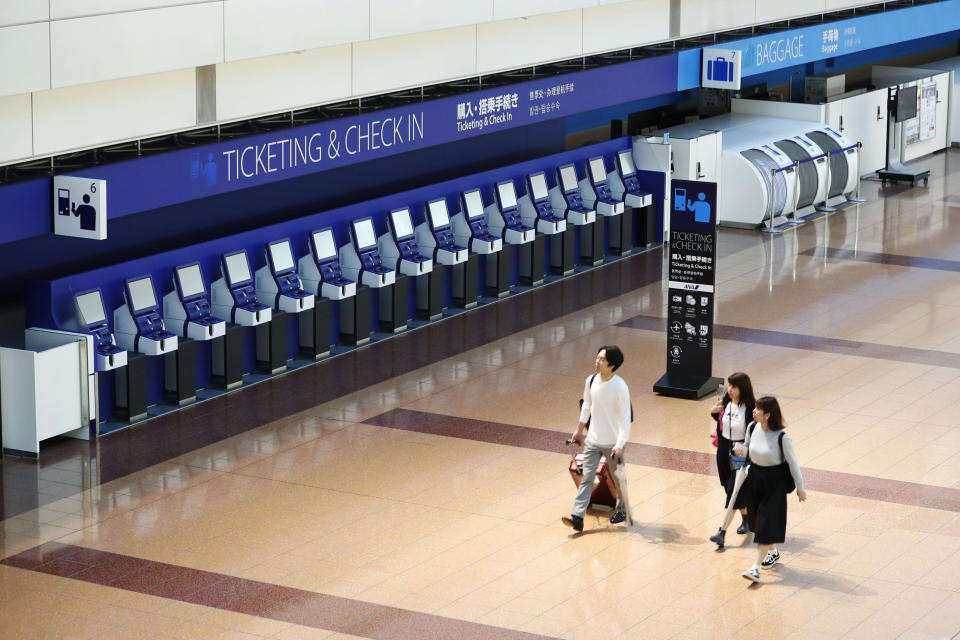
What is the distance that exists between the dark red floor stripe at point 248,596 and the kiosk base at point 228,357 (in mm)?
3977

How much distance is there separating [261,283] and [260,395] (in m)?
1.36

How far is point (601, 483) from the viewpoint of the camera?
36.6ft

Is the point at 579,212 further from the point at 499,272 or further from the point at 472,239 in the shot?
the point at 472,239

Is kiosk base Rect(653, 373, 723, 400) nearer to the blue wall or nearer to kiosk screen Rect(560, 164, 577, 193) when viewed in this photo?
the blue wall

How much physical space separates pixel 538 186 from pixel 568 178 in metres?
0.68

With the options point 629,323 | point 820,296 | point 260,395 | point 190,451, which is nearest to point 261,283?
point 260,395

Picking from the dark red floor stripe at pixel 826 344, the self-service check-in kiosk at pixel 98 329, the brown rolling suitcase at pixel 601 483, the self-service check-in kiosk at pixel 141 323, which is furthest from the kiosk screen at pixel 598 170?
the brown rolling suitcase at pixel 601 483

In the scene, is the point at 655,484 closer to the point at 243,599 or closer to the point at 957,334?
the point at 243,599

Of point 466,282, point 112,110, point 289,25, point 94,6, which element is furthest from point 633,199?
point 94,6

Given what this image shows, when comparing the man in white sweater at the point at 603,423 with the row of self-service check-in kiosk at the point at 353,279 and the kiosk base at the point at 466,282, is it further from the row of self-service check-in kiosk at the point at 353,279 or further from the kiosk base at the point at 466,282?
the kiosk base at the point at 466,282

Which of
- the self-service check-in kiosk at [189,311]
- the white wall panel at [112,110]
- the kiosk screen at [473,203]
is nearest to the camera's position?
the white wall panel at [112,110]

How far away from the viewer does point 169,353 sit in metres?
13.9

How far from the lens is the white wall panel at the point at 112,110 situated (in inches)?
475

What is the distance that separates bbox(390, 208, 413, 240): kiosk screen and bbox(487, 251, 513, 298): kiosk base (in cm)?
157
